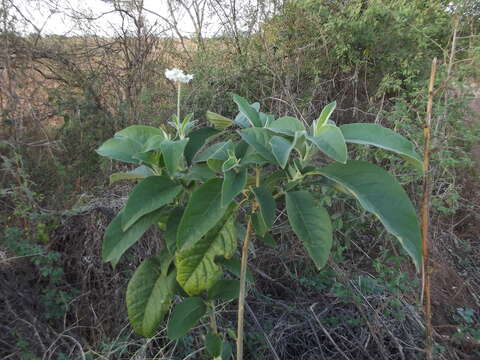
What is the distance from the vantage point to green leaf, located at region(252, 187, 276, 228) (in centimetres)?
83

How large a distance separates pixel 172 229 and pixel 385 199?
530 mm

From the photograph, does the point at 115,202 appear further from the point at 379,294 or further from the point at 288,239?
the point at 379,294

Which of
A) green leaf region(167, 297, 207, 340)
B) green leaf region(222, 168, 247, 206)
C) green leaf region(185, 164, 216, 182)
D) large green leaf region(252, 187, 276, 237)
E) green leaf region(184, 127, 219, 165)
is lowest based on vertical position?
green leaf region(167, 297, 207, 340)

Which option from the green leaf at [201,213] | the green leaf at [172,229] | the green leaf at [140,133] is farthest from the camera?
the green leaf at [140,133]

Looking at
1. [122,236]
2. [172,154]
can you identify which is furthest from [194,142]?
[122,236]

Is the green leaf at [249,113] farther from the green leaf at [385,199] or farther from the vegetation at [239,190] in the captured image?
the green leaf at [385,199]

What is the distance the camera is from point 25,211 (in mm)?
2322

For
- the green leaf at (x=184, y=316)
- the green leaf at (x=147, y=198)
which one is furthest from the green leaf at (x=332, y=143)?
the green leaf at (x=184, y=316)

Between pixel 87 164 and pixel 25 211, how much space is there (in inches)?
42.7

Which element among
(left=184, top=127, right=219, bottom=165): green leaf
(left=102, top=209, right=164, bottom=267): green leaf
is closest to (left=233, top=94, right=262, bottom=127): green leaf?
(left=184, top=127, right=219, bottom=165): green leaf

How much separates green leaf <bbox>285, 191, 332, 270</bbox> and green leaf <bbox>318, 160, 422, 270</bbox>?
0.30ft

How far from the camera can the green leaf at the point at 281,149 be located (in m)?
0.76

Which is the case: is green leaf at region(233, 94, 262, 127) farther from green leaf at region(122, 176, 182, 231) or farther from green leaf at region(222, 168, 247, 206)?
green leaf at region(122, 176, 182, 231)

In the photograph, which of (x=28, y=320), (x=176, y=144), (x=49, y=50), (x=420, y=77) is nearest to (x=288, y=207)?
(x=176, y=144)
